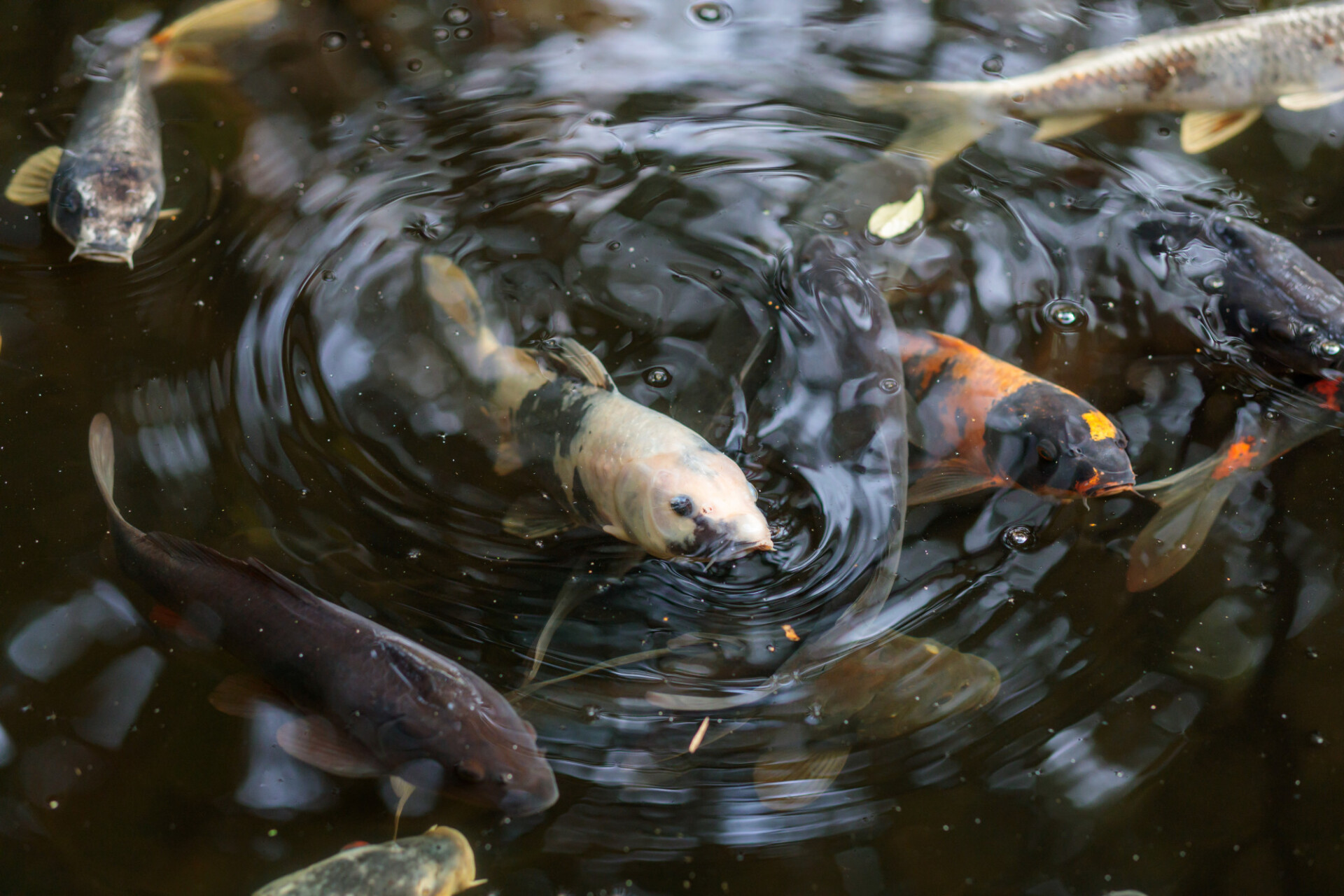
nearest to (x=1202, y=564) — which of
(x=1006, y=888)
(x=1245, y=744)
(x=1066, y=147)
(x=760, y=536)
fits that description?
(x=1245, y=744)

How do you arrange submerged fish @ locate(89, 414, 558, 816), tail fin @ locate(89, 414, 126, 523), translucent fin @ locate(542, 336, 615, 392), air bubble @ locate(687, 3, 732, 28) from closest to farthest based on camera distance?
submerged fish @ locate(89, 414, 558, 816)
tail fin @ locate(89, 414, 126, 523)
translucent fin @ locate(542, 336, 615, 392)
air bubble @ locate(687, 3, 732, 28)

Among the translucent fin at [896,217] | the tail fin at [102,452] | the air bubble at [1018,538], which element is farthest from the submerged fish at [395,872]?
the translucent fin at [896,217]

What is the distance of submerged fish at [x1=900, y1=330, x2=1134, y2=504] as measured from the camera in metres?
2.73

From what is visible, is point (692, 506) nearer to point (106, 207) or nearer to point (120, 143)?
point (106, 207)

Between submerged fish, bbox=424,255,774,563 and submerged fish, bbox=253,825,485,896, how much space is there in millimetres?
930

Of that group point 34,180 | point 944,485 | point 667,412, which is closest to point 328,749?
point 667,412

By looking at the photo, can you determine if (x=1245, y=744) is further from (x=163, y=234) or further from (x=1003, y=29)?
(x=163, y=234)

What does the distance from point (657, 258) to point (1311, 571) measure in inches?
96.0

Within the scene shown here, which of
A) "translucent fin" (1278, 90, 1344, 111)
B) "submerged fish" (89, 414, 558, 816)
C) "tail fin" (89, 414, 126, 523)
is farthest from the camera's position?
"translucent fin" (1278, 90, 1344, 111)

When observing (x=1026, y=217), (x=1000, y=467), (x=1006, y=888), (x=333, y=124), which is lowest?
(x=1006, y=888)

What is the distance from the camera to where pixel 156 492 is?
9.68ft

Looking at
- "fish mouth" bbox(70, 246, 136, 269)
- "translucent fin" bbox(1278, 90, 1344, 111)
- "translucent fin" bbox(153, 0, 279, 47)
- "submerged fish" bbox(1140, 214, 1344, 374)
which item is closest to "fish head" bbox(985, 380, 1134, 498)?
"submerged fish" bbox(1140, 214, 1344, 374)

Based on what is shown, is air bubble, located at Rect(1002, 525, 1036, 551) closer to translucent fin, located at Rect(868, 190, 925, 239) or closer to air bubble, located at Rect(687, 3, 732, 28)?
translucent fin, located at Rect(868, 190, 925, 239)

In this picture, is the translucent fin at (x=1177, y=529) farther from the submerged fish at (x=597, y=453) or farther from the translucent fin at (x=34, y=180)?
the translucent fin at (x=34, y=180)
